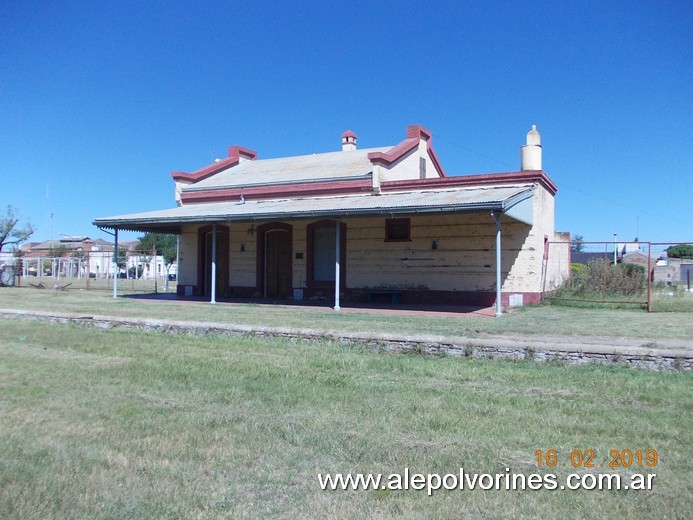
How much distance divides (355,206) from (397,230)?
9.84 ft

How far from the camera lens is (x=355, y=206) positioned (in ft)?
55.0

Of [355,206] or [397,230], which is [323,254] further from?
[355,206]

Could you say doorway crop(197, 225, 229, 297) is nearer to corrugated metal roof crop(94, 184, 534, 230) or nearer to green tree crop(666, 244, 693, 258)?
corrugated metal roof crop(94, 184, 534, 230)

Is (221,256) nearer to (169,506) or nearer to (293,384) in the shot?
(293,384)

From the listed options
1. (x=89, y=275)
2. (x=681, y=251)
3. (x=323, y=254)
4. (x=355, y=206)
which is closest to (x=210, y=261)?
(x=323, y=254)

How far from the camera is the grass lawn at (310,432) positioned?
3586 millimetres

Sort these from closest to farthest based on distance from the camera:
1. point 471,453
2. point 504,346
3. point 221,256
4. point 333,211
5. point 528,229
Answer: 1. point 471,453
2. point 504,346
3. point 333,211
4. point 528,229
5. point 221,256

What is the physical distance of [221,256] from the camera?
2277 cm

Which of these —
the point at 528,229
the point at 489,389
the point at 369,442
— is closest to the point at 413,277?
the point at 528,229

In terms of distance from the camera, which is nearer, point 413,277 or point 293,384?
point 293,384

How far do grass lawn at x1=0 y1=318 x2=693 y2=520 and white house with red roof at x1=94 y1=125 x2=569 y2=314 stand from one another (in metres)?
7.96

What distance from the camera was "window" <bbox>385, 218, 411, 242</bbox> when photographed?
754 inches

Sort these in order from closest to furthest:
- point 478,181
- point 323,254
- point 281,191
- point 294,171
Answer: point 478,181
point 323,254
point 281,191
point 294,171

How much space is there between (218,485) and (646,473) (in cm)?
284
